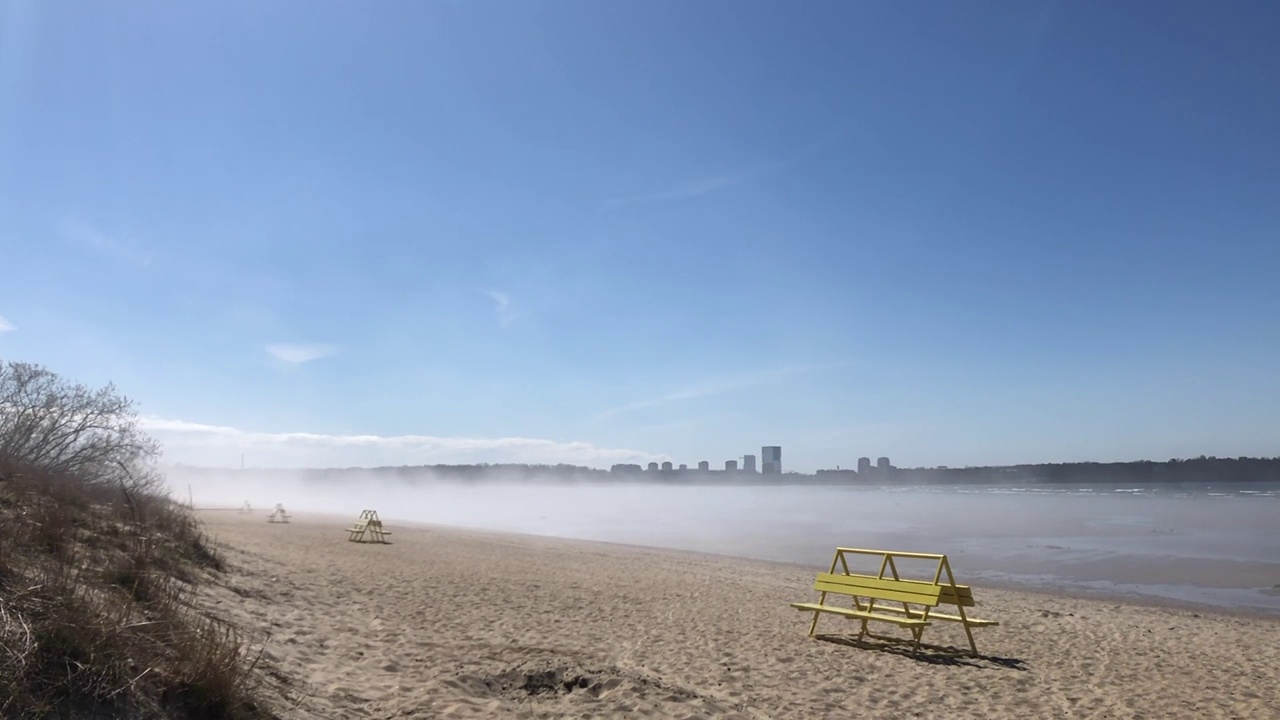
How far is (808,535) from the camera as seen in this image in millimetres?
33094

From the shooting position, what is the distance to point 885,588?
949cm

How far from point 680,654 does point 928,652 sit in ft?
10.1

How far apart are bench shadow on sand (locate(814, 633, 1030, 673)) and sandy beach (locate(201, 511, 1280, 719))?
52 mm

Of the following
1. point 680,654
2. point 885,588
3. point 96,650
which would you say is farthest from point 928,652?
point 96,650

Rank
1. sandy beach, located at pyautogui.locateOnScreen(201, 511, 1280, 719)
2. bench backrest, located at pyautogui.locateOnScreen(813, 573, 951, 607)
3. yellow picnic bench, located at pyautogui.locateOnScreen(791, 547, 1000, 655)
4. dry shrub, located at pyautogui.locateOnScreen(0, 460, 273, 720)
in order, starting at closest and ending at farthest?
dry shrub, located at pyautogui.locateOnScreen(0, 460, 273, 720) < sandy beach, located at pyautogui.locateOnScreen(201, 511, 1280, 719) < yellow picnic bench, located at pyautogui.locateOnScreen(791, 547, 1000, 655) < bench backrest, located at pyautogui.locateOnScreen(813, 573, 951, 607)

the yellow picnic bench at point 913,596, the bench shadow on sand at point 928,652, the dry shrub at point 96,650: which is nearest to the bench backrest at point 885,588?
the yellow picnic bench at point 913,596

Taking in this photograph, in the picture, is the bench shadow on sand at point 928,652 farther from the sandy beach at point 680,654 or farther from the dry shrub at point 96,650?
the dry shrub at point 96,650

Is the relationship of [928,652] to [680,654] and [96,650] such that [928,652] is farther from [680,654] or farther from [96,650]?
[96,650]

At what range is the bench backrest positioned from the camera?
9031 millimetres

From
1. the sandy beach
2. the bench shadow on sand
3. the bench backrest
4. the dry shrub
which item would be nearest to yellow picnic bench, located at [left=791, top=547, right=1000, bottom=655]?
the bench backrest

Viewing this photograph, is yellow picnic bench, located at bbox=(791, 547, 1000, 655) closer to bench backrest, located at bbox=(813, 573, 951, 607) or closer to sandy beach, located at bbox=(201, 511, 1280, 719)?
bench backrest, located at bbox=(813, 573, 951, 607)

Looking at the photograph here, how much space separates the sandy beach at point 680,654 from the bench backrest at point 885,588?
2.06 ft

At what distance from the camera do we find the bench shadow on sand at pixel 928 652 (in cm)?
855

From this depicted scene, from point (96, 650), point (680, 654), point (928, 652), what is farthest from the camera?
point (928, 652)
